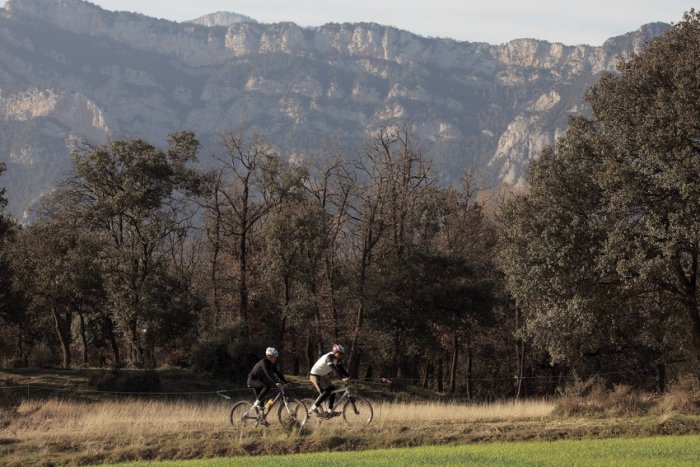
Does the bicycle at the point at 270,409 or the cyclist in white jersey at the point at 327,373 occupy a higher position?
the cyclist in white jersey at the point at 327,373

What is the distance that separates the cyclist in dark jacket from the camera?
22203 mm

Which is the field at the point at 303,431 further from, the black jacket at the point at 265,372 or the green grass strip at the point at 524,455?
the black jacket at the point at 265,372

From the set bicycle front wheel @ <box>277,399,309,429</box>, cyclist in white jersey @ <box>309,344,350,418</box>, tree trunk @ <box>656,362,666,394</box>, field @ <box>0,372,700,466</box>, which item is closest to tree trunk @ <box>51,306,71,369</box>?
field @ <box>0,372,700,466</box>

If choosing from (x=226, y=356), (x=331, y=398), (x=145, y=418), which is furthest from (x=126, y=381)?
(x=331, y=398)

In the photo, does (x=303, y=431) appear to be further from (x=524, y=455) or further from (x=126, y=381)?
(x=126, y=381)

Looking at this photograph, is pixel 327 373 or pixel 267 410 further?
pixel 267 410

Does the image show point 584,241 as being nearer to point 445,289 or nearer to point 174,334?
point 445,289

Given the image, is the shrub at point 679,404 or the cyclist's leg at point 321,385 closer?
the cyclist's leg at point 321,385

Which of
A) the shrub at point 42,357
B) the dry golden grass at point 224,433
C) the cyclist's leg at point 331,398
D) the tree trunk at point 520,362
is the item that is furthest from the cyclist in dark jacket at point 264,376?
the shrub at point 42,357

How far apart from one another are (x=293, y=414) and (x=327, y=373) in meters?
→ 1.34

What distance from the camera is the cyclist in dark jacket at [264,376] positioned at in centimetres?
2220

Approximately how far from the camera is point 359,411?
23.0 meters

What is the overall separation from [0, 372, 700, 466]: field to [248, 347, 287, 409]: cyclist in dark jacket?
0.92 m

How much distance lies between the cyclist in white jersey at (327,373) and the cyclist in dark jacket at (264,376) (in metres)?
0.90
